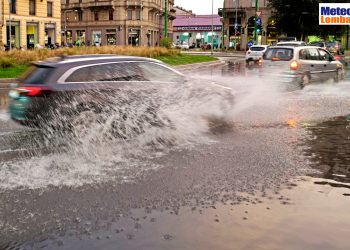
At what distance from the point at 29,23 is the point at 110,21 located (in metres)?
28.7

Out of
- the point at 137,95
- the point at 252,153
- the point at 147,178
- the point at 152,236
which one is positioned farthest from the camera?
the point at 137,95

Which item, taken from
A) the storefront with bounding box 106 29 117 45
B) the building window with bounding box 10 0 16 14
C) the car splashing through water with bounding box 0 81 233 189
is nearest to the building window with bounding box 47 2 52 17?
the building window with bounding box 10 0 16 14

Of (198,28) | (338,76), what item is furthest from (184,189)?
(198,28)

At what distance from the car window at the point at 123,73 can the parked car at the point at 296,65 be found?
27.4ft

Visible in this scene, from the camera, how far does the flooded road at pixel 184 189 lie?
470 cm

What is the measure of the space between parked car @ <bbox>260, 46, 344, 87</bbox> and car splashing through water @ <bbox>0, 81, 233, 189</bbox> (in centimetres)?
721

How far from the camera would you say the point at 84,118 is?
28.4 feet

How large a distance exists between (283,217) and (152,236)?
4.66ft

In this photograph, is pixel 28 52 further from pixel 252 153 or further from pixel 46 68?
pixel 252 153

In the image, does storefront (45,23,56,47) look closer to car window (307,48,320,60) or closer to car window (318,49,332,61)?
car window (318,49,332,61)

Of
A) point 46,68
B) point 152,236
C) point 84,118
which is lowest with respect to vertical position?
point 152,236

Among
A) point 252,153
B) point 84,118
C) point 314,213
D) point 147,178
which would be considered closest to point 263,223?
point 314,213

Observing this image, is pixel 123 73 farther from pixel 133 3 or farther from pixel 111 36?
pixel 111 36

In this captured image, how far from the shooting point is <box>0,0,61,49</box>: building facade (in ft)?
179
